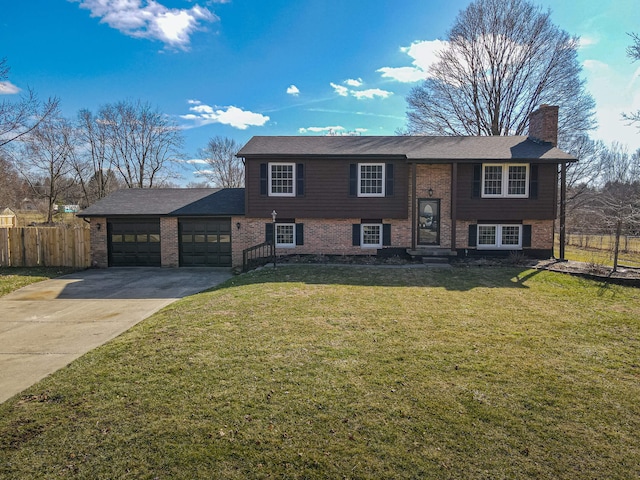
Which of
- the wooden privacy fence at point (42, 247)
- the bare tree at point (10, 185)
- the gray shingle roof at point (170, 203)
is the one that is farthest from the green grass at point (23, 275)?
the bare tree at point (10, 185)

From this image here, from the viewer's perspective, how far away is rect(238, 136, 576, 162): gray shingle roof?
1492cm

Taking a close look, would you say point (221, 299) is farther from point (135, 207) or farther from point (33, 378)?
point (135, 207)

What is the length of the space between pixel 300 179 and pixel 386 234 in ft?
15.4

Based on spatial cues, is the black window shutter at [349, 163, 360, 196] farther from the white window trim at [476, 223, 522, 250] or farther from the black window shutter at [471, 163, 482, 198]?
the white window trim at [476, 223, 522, 250]

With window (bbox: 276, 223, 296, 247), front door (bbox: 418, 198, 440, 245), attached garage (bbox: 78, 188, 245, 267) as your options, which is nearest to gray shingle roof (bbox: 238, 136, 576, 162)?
Result: front door (bbox: 418, 198, 440, 245)

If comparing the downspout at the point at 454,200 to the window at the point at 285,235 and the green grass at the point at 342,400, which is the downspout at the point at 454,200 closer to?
the window at the point at 285,235

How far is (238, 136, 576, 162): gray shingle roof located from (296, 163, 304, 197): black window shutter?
67cm

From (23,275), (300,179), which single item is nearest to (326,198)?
(300,179)

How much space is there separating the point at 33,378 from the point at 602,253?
76.8ft

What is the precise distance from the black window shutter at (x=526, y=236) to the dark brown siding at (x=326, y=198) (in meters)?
5.32

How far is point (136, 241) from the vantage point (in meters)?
16.2

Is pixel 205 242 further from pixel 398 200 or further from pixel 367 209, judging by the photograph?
pixel 398 200

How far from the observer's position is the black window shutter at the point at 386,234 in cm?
1573

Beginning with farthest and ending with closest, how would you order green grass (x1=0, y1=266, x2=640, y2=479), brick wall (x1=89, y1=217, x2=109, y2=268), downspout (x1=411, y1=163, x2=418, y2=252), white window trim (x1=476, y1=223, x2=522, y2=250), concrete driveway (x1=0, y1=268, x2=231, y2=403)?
1. brick wall (x1=89, y1=217, x2=109, y2=268)
2. white window trim (x1=476, y1=223, x2=522, y2=250)
3. downspout (x1=411, y1=163, x2=418, y2=252)
4. concrete driveway (x1=0, y1=268, x2=231, y2=403)
5. green grass (x1=0, y1=266, x2=640, y2=479)
